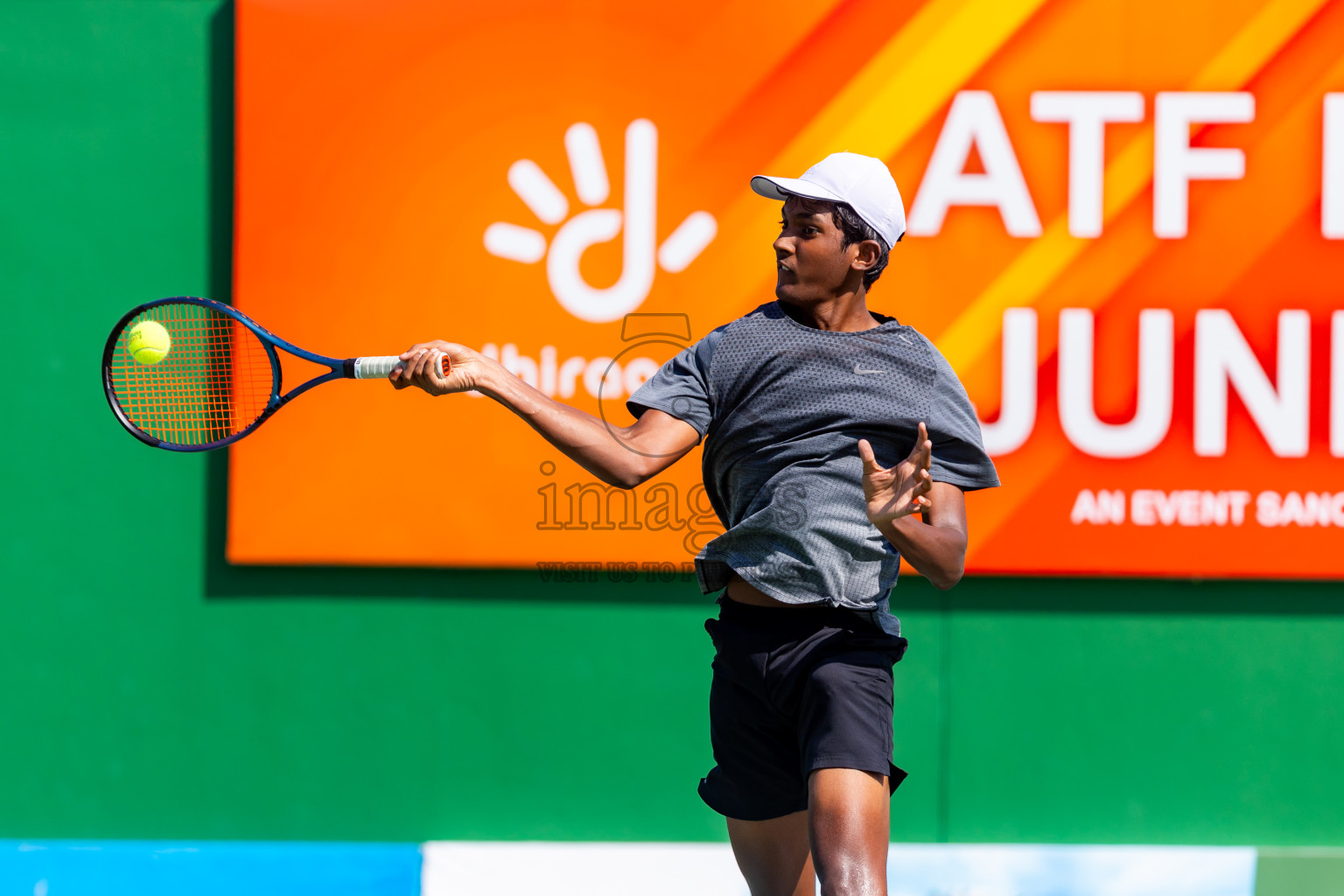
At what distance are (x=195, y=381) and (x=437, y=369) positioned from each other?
137 centimetres

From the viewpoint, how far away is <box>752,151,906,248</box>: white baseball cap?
2.15 meters

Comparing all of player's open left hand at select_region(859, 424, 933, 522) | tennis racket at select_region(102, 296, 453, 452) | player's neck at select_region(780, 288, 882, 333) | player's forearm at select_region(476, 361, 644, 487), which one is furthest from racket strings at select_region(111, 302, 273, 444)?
player's open left hand at select_region(859, 424, 933, 522)

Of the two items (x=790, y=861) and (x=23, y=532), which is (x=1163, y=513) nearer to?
(x=790, y=861)

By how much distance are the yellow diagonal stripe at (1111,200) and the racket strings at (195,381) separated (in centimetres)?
189

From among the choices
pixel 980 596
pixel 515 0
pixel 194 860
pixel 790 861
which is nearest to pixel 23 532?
pixel 194 860

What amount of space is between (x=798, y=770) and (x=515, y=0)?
2233 mm

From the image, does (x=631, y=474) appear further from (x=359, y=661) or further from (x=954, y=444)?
(x=359, y=661)

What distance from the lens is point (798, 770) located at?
7.24 feet

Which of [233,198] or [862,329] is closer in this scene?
[862,329]

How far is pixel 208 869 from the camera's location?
3389 millimetres

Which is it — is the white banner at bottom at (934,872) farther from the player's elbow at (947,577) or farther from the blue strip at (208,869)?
the player's elbow at (947,577)

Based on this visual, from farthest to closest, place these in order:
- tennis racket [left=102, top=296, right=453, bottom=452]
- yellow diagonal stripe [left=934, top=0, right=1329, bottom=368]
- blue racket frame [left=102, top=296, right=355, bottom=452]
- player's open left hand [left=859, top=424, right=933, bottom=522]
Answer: yellow diagonal stripe [left=934, top=0, right=1329, bottom=368] → tennis racket [left=102, top=296, right=453, bottom=452] → blue racket frame [left=102, top=296, right=355, bottom=452] → player's open left hand [left=859, top=424, right=933, bottom=522]

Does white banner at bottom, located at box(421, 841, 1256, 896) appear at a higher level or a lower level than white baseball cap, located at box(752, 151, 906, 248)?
lower

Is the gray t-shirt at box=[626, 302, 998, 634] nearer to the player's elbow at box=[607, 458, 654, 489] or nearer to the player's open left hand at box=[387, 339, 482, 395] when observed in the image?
the player's elbow at box=[607, 458, 654, 489]
